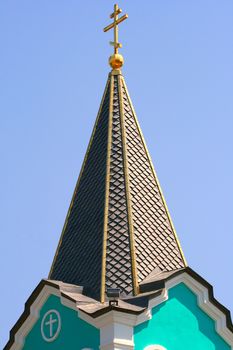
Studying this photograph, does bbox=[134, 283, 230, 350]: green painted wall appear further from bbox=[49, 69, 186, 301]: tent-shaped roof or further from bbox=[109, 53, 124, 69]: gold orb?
bbox=[109, 53, 124, 69]: gold orb

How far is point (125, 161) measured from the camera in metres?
18.6

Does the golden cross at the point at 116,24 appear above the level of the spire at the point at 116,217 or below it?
above

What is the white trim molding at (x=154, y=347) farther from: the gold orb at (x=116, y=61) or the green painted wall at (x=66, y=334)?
the gold orb at (x=116, y=61)

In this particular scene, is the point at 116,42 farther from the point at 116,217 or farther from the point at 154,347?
the point at 154,347

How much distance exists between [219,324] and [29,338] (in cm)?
322

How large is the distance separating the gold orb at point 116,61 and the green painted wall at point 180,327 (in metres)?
4.99

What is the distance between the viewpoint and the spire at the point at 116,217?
1727 cm

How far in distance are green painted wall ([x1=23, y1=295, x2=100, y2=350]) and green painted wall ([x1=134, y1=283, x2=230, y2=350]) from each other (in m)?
0.74

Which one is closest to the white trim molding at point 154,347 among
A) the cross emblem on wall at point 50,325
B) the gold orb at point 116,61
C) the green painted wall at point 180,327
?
the green painted wall at point 180,327

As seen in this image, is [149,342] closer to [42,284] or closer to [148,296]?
[148,296]

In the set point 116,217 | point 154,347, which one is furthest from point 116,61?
point 154,347

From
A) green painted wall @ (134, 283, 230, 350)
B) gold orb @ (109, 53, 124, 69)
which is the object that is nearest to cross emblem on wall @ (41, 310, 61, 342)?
green painted wall @ (134, 283, 230, 350)

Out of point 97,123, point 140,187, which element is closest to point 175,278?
point 140,187

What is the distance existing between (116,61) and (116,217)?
362cm
